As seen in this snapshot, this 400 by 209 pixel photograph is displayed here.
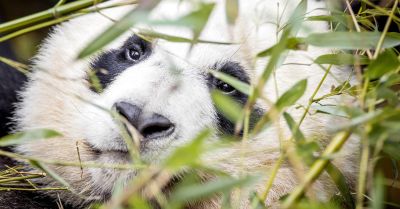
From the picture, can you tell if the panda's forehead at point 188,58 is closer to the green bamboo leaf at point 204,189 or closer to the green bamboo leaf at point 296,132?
the green bamboo leaf at point 296,132

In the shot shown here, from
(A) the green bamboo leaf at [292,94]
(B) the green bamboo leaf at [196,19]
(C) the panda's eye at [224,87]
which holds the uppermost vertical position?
(B) the green bamboo leaf at [196,19]

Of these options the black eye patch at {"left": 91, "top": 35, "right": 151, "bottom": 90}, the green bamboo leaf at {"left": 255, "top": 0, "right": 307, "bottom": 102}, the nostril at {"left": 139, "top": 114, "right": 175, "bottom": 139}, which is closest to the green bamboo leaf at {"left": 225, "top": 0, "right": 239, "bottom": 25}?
the green bamboo leaf at {"left": 255, "top": 0, "right": 307, "bottom": 102}

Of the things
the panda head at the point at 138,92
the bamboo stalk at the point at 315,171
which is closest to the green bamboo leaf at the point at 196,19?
the bamboo stalk at the point at 315,171

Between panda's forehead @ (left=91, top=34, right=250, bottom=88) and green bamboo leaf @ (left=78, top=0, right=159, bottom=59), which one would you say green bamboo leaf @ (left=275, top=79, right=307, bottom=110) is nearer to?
green bamboo leaf @ (left=78, top=0, right=159, bottom=59)

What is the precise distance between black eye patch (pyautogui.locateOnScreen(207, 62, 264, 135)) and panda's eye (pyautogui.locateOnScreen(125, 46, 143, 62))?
0.23 m

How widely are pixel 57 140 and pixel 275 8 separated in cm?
75

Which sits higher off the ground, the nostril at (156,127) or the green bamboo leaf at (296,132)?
the green bamboo leaf at (296,132)

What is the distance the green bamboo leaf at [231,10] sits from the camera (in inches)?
44.3

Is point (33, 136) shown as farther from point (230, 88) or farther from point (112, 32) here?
point (230, 88)

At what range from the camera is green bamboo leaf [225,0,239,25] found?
1126mm

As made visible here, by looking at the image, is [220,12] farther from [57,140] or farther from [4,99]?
[4,99]

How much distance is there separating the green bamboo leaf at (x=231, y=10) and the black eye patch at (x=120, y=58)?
69 centimetres

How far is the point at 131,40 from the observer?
1906 millimetres

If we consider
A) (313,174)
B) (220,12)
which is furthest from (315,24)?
(313,174)
